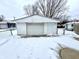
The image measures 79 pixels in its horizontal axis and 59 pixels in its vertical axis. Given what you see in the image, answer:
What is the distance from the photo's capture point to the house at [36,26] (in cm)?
2147

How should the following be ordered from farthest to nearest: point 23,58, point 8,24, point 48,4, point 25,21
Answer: point 8,24 → point 48,4 → point 25,21 → point 23,58

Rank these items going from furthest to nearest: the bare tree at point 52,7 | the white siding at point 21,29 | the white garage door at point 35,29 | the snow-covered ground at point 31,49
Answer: the bare tree at point 52,7 → the white garage door at point 35,29 → the white siding at point 21,29 → the snow-covered ground at point 31,49

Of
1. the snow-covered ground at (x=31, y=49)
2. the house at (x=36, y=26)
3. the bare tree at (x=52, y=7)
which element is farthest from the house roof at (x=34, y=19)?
the bare tree at (x=52, y=7)

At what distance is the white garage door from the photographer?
21.8m

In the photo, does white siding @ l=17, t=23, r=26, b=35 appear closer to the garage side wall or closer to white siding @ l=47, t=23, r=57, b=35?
the garage side wall

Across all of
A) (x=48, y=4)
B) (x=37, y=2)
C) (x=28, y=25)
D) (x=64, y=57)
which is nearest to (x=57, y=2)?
(x=48, y=4)

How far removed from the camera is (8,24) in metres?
48.5

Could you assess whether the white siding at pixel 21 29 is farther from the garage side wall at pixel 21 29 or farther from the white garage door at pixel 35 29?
the white garage door at pixel 35 29

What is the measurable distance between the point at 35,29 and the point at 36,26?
1.63 ft

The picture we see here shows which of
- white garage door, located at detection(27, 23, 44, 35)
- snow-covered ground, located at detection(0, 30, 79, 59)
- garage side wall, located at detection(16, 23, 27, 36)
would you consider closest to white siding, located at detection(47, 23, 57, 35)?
white garage door, located at detection(27, 23, 44, 35)

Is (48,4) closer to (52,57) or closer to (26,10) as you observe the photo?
(26,10)

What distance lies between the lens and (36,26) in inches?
864

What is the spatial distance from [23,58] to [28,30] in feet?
46.3

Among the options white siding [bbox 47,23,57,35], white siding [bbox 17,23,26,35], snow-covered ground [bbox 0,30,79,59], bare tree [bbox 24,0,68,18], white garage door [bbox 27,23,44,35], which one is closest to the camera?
snow-covered ground [bbox 0,30,79,59]
